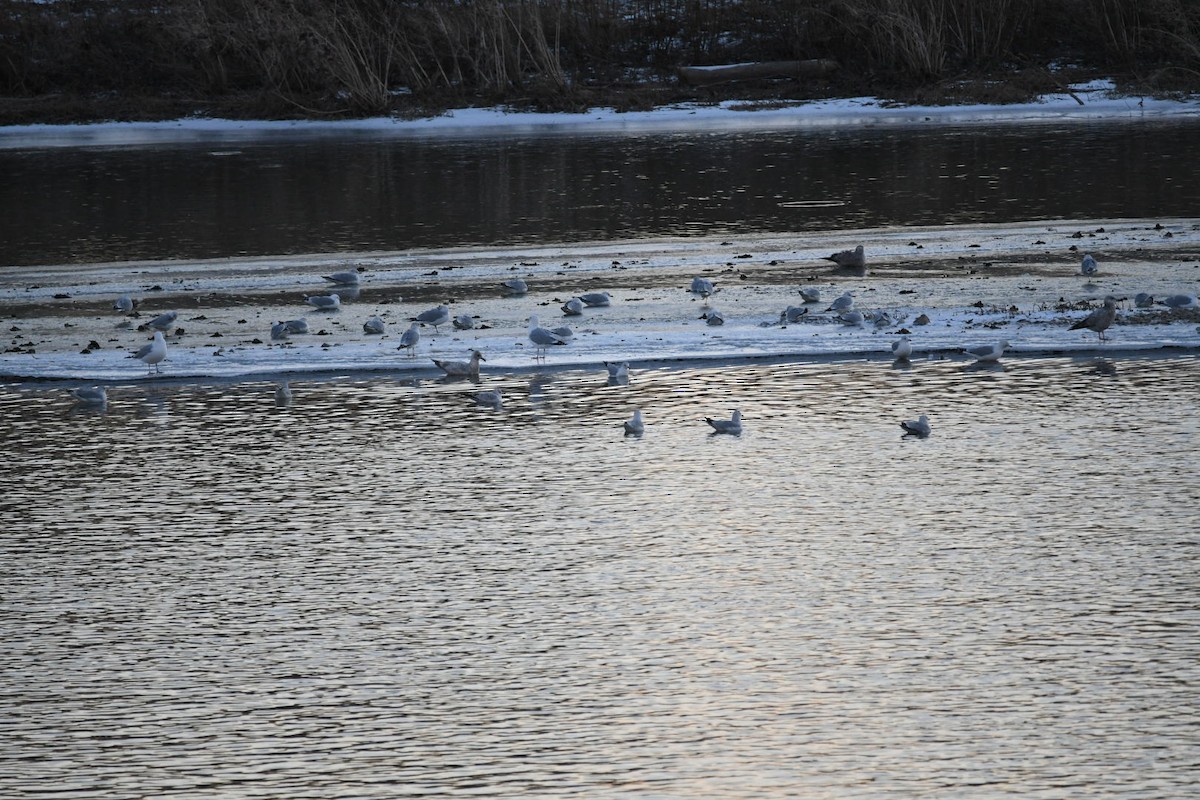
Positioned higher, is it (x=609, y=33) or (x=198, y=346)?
(x=609, y=33)

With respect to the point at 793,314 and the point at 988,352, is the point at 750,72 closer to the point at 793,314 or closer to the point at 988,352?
the point at 793,314

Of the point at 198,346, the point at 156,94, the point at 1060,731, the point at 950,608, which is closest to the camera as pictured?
the point at 1060,731

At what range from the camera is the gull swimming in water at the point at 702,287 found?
17.0 metres

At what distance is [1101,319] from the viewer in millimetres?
14469

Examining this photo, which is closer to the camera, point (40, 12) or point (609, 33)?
point (609, 33)

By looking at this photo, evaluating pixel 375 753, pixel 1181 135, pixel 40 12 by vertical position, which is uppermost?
pixel 40 12

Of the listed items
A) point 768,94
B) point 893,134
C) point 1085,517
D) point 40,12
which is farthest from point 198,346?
point 40,12

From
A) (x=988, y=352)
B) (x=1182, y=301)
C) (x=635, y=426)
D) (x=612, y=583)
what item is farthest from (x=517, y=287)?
(x=612, y=583)

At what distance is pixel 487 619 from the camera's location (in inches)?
338

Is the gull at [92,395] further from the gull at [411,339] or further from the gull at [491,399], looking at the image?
the gull at [491,399]

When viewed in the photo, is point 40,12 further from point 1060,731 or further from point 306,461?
point 1060,731

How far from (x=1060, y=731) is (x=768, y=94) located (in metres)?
38.0

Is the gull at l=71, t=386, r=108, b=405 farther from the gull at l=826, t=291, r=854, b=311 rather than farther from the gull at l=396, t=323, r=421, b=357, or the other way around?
the gull at l=826, t=291, r=854, b=311

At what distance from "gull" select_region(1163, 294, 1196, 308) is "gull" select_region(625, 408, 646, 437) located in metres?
6.44
